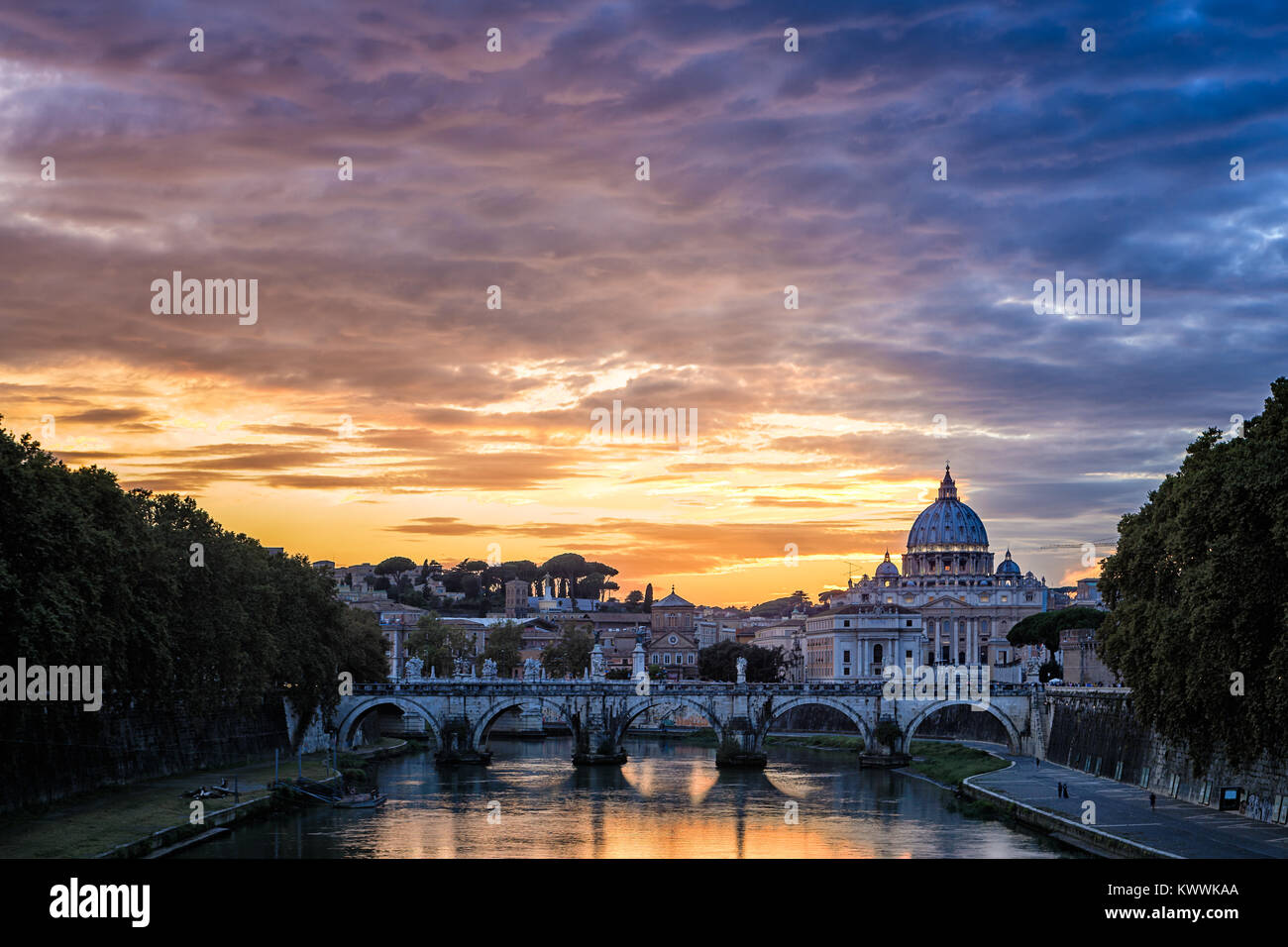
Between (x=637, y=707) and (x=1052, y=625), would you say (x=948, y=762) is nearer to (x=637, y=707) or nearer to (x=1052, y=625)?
(x=637, y=707)

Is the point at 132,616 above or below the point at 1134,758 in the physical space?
above

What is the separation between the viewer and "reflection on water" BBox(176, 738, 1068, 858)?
42188 millimetres

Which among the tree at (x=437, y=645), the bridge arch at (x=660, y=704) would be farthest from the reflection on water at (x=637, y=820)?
the tree at (x=437, y=645)

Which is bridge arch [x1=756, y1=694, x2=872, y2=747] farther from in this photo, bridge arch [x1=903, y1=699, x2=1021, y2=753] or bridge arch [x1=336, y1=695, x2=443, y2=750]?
bridge arch [x1=336, y1=695, x2=443, y2=750]

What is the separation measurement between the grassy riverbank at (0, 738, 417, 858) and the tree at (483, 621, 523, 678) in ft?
231

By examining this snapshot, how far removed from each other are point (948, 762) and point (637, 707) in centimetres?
1683

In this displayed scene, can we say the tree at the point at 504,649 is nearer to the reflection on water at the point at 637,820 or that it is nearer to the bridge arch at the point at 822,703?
the bridge arch at the point at 822,703

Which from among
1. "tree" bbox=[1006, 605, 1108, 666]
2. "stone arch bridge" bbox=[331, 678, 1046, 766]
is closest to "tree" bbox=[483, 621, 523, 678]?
"tree" bbox=[1006, 605, 1108, 666]

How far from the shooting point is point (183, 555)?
5300 cm

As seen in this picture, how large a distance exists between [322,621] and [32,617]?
37.4m

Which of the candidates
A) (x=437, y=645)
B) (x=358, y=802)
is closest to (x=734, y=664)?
(x=437, y=645)

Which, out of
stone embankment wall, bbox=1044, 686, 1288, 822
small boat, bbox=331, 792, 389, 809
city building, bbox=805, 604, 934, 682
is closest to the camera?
stone embankment wall, bbox=1044, 686, 1288, 822

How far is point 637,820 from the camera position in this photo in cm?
5103
